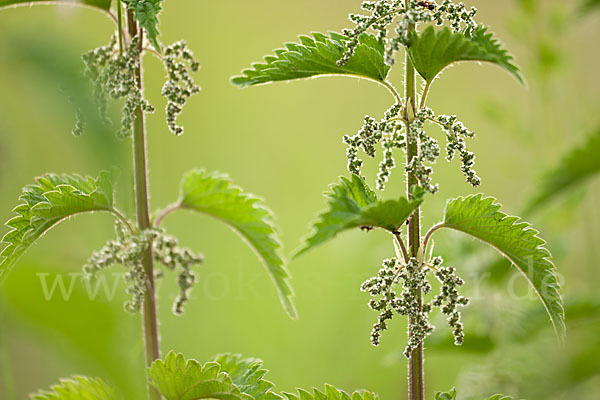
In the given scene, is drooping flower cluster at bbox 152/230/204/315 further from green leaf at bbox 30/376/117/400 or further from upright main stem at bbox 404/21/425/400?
upright main stem at bbox 404/21/425/400

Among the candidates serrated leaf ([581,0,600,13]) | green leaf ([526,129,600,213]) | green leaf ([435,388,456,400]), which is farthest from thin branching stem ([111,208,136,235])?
serrated leaf ([581,0,600,13])

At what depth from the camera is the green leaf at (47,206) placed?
102 centimetres

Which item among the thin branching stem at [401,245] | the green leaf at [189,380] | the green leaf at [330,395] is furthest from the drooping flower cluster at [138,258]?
→ the thin branching stem at [401,245]

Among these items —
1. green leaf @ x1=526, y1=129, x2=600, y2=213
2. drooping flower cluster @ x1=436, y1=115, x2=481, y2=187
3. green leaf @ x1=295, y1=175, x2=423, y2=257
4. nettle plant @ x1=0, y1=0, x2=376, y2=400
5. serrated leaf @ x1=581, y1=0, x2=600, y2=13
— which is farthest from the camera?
serrated leaf @ x1=581, y1=0, x2=600, y2=13

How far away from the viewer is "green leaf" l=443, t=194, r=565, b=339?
38.8 inches

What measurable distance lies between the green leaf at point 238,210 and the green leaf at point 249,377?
0.13 meters

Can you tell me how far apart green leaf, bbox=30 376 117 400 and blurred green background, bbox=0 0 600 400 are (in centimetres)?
7

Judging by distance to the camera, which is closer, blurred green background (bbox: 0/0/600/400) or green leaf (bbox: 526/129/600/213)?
blurred green background (bbox: 0/0/600/400)

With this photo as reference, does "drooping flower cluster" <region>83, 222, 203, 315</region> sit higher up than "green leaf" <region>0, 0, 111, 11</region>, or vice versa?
"green leaf" <region>0, 0, 111, 11</region>

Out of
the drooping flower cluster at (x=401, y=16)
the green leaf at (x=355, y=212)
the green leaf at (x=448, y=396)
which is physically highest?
the drooping flower cluster at (x=401, y=16)

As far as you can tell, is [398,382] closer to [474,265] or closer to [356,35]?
[474,265]

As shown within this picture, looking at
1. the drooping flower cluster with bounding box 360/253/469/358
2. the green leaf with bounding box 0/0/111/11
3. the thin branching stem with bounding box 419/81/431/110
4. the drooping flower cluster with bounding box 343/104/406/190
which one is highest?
the green leaf with bounding box 0/0/111/11

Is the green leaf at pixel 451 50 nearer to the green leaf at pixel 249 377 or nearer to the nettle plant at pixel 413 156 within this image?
the nettle plant at pixel 413 156

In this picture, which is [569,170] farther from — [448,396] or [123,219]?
[123,219]
